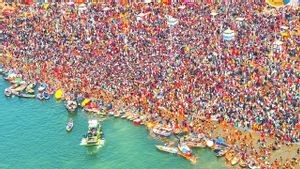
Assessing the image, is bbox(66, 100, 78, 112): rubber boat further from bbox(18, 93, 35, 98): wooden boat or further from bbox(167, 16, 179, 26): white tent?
bbox(167, 16, 179, 26): white tent

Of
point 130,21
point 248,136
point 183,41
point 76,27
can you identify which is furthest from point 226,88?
point 76,27

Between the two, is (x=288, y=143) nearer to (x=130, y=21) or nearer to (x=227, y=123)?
(x=227, y=123)

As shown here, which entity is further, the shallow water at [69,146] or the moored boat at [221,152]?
the shallow water at [69,146]

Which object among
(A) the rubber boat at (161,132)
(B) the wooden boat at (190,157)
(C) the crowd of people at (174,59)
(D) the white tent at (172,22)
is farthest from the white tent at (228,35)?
(B) the wooden boat at (190,157)

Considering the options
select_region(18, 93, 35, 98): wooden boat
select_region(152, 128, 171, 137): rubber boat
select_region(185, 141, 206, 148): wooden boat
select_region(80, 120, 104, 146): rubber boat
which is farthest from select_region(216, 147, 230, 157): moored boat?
select_region(18, 93, 35, 98): wooden boat

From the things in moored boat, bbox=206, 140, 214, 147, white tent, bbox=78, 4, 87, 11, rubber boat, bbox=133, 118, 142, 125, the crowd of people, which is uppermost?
white tent, bbox=78, 4, 87, 11

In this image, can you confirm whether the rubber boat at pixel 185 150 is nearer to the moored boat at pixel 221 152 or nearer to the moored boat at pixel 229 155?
the moored boat at pixel 221 152

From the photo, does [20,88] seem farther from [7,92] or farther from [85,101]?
[85,101]
